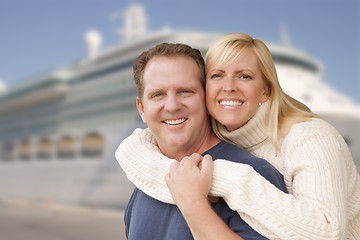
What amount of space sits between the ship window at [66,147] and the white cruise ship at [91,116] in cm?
4

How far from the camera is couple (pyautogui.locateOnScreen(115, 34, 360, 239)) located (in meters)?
1.31

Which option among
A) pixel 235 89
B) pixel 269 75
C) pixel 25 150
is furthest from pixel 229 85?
pixel 25 150

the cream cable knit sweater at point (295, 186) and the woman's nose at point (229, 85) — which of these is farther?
the woman's nose at point (229, 85)

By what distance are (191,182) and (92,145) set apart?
1353 cm

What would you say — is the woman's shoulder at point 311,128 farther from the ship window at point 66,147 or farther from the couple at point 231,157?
the ship window at point 66,147

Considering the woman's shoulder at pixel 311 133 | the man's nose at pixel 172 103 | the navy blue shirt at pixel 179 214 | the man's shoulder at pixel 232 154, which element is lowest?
the navy blue shirt at pixel 179 214

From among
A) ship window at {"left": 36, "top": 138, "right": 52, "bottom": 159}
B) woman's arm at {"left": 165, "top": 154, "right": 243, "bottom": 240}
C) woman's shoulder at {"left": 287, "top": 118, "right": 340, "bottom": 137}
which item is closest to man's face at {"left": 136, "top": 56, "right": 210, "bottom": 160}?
woman's arm at {"left": 165, "top": 154, "right": 243, "bottom": 240}

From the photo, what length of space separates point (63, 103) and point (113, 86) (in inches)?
163

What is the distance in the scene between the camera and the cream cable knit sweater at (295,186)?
1290mm

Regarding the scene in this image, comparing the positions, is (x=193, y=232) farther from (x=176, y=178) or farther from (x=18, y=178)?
(x=18, y=178)

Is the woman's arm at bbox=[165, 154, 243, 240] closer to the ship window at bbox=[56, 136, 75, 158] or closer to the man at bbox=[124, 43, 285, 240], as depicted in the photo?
the man at bbox=[124, 43, 285, 240]

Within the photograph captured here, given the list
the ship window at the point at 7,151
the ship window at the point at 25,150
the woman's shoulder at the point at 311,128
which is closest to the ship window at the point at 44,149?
the ship window at the point at 25,150

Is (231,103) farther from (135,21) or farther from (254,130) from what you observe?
(135,21)

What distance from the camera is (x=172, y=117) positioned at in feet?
5.25
